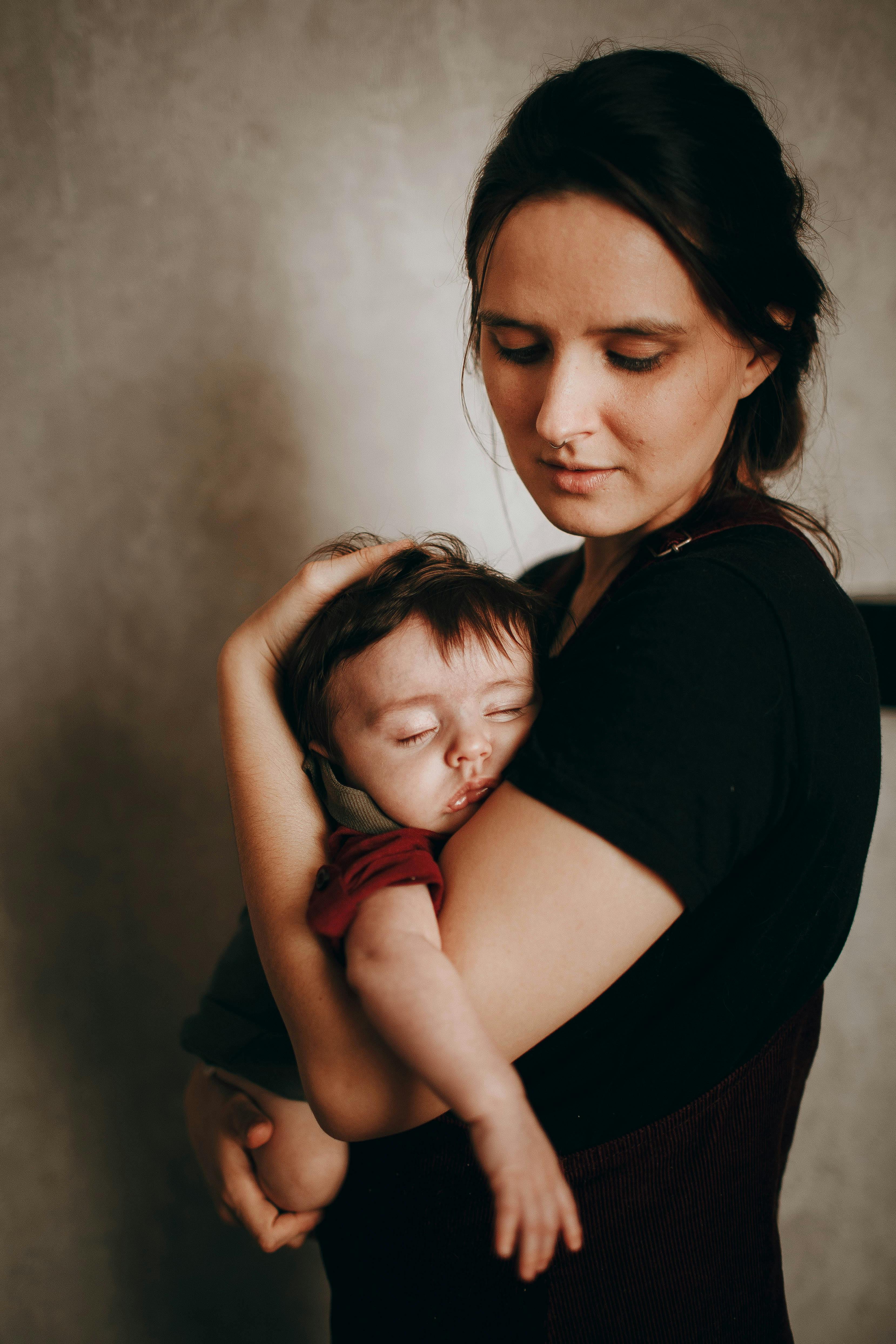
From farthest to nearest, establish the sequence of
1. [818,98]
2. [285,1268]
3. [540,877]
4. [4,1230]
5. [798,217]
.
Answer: [285,1268] → [818,98] → [4,1230] → [798,217] → [540,877]

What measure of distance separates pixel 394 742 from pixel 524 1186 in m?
0.46

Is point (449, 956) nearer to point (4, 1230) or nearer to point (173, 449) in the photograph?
point (173, 449)

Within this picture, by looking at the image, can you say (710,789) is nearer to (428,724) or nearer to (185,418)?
(428,724)

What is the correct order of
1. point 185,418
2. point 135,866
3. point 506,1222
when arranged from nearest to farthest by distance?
point 506,1222, point 185,418, point 135,866

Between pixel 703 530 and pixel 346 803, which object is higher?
pixel 703 530

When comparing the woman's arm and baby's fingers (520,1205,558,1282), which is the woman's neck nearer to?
the woman's arm

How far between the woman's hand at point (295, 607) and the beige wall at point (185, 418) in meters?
A: 0.57

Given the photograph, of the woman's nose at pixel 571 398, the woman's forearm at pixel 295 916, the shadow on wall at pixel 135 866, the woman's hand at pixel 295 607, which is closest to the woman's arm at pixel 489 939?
the woman's forearm at pixel 295 916

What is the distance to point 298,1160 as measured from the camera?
0.94 metres

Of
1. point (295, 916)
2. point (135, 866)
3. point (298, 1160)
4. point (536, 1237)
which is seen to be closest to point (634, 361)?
point (295, 916)

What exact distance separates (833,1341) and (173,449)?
2.61 metres

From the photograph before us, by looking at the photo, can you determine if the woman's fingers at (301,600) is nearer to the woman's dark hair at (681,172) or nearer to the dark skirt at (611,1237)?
the woman's dark hair at (681,172)

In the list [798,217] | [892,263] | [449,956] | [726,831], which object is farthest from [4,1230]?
[892,263]

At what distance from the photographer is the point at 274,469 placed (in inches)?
58.9
